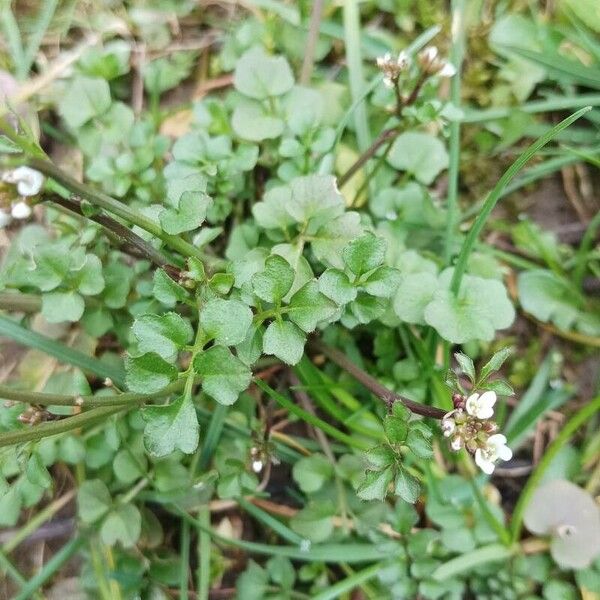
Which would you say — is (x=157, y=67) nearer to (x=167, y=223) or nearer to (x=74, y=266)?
(x=74, y=266)

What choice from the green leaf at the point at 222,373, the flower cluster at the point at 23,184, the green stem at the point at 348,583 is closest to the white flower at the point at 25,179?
the flower cluster at the point at 23,184

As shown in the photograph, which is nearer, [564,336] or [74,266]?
[74,266]

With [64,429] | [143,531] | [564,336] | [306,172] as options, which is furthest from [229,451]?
[564,336]

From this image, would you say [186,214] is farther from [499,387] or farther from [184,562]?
[184,562]

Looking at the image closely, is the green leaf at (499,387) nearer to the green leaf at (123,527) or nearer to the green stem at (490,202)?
the green stem at (490,202)

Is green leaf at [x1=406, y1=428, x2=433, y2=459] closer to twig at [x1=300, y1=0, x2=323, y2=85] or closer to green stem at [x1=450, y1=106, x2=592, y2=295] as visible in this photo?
green stem at [x1=450, y1=106, x2=592, y2=295]

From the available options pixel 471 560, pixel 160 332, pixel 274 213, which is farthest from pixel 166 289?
pixel 471 560

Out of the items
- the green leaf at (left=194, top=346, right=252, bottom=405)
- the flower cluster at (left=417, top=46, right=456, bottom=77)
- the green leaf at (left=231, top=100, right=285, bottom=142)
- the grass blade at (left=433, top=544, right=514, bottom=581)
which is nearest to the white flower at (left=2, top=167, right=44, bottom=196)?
the green leaf at (left=194, top=346, right=252, bottom=405)
